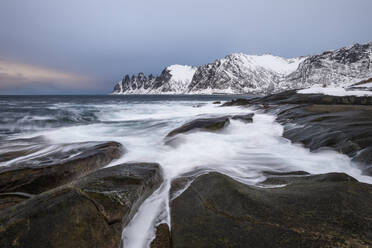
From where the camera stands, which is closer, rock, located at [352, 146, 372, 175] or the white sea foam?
the white sea foam

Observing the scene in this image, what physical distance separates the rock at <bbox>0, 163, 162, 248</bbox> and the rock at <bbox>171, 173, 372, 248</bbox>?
0.66 meters

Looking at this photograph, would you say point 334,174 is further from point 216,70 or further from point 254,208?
point 216,70

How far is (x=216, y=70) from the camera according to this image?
641ft

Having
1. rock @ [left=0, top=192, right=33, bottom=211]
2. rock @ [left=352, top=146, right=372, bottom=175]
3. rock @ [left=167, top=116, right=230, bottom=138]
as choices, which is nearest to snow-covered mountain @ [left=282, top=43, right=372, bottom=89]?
rock @ [left=167, top=116, right=230, bottom=138]

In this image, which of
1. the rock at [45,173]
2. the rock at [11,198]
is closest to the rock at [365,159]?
the rock at [45,173]

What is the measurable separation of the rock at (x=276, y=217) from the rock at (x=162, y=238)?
14 cm

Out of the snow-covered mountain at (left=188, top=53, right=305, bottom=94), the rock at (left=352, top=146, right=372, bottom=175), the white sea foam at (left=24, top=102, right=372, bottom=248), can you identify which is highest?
the snow-covered mountain at (left=188, top=53, right=305, bottom=94)

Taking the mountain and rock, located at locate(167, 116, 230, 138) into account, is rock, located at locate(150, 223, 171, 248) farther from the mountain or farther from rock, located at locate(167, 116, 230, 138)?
the mountain

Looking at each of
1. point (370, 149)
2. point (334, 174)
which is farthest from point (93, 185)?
point (370, 149)

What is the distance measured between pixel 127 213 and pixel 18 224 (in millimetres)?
1016

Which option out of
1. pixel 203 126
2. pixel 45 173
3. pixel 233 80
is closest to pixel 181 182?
pixel 45 173

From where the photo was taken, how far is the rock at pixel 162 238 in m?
1.92

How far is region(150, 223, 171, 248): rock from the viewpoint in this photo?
1921 millimetres

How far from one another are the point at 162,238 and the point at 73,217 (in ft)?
3.18
